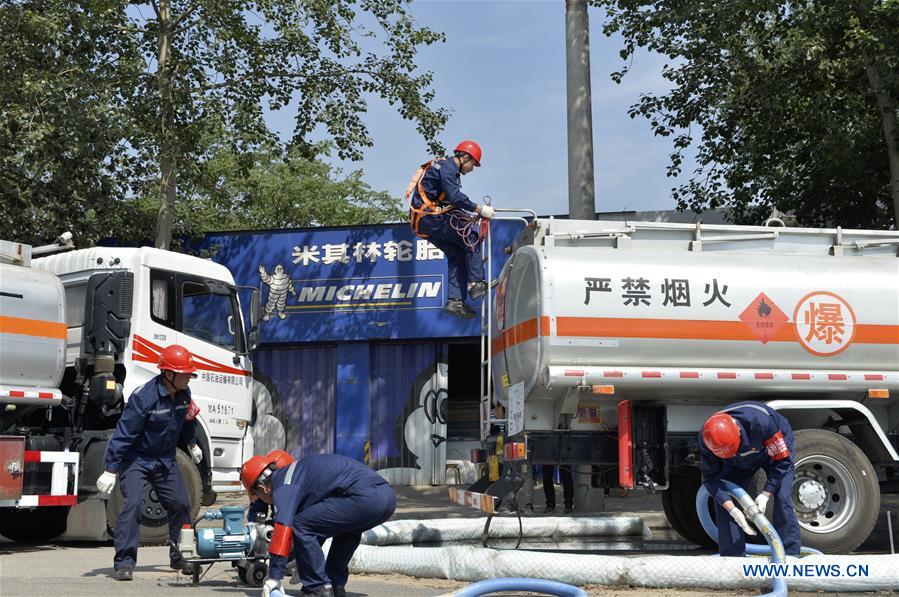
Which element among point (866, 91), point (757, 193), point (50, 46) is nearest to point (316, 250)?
point (50, 46)

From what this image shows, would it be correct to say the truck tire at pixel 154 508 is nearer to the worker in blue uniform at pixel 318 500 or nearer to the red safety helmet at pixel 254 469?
the red safety helmet at pixel 254 469

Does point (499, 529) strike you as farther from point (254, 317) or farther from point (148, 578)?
point (254, 317)

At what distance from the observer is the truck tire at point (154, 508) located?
39.2 feet

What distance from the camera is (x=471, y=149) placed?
12047mm

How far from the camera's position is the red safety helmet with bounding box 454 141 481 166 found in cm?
1204

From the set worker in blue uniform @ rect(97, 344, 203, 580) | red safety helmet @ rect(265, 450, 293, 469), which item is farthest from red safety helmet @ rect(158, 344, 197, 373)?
red safety helmet @ rect(265, 450, 293, 469)

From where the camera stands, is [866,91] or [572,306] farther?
[866,91]

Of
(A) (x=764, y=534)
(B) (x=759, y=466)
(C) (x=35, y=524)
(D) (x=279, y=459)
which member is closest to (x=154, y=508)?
(C) (x=35, y=524)

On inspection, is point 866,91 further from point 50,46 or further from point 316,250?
point 50,46

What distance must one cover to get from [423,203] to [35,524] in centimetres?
591

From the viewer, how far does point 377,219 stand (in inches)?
1479

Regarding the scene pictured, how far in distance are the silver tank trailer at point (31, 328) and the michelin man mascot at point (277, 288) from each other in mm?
9985

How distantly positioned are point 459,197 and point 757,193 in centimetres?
1062

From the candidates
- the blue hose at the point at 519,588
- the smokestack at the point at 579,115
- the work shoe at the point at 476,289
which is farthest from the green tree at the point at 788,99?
the blue hose at the point at 519,588
